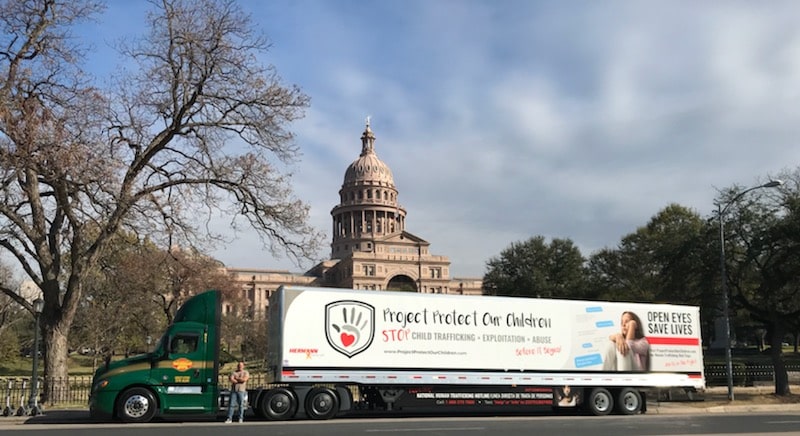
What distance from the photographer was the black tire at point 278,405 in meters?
17.1

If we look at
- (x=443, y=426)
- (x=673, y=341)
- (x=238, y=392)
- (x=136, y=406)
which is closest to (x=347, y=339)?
(x=238, y=392)

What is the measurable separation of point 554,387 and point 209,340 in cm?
985

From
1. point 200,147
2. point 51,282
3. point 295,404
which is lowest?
point 295,404

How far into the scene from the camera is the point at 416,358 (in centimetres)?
1831

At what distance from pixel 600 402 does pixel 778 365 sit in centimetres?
1270

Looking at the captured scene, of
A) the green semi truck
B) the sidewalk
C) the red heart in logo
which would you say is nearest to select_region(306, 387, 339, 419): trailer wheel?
the green semi truck

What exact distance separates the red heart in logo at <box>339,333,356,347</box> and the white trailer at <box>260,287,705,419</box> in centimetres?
3

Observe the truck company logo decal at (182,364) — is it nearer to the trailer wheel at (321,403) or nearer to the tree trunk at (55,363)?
the trailer wheel at (321,403)

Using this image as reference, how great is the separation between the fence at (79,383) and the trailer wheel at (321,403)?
175 inches

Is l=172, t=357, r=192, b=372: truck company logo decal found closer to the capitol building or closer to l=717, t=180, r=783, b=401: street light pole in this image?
l=717, t=180, r=783, b=401: street light pole

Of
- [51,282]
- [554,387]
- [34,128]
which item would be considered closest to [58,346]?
[51,282]

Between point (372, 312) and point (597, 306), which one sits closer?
point (372, 312)

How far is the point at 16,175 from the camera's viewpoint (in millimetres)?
19656

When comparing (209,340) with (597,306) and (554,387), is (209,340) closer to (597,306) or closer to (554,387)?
(554,387)
